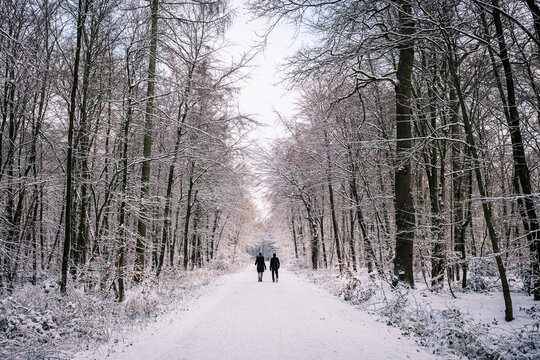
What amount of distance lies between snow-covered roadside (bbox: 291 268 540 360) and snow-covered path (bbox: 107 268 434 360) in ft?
1.22

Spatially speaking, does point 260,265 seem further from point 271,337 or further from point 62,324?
point 62,324

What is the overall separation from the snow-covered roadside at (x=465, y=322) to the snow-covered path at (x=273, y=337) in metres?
0.37

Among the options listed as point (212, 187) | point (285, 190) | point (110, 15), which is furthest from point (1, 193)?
point (285, 190)

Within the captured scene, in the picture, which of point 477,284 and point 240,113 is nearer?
point 477,284

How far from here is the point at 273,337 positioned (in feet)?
17.6

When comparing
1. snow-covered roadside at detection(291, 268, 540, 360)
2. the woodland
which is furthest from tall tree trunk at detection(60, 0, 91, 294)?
snow-covered roadside at detection(291, 268, 540, 360)

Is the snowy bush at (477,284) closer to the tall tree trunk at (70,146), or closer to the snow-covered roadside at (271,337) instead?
the snow-covered roadside at (271,337)

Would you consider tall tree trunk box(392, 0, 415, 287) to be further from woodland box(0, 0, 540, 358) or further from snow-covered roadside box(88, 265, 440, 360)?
snow-covered roadside box(88, 265, 440, 360)

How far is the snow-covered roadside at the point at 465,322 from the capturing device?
14.7 feet

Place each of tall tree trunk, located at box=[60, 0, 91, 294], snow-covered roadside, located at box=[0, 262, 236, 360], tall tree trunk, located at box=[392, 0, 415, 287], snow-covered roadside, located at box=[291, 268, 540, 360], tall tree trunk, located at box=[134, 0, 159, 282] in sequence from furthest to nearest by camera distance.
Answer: tall tree trunk, located at box=[134, 0, 159, 282], tall tree trunk, located at box=[392, 0, 415, 287], tall tree trunk, located at box=[60, 0, 91, 294], snow-covered roadside, located at box=[291, 268, 540, 360], snow-covered roadside, located at box=[0, 262, 236, 360]

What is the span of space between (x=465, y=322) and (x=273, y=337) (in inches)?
135

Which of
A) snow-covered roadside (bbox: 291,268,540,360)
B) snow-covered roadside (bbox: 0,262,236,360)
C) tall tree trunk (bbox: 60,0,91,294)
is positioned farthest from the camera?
tall tree trunk (bbox: 60,0,91,294)

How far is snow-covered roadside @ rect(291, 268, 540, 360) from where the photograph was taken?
14.7 feet

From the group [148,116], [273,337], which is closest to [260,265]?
[148,116]
